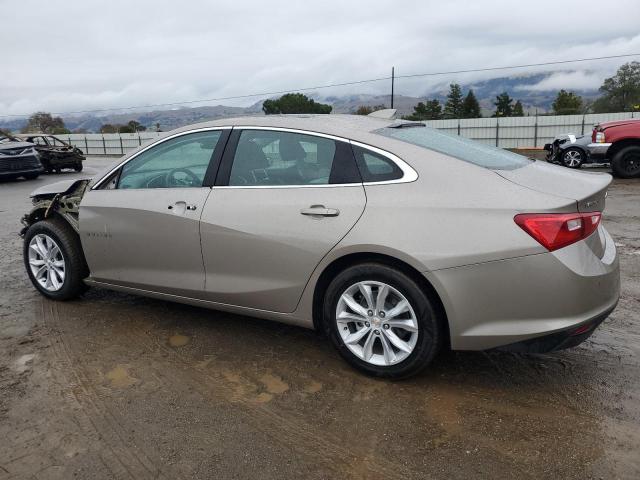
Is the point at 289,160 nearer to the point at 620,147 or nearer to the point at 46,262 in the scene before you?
the point at 46,262

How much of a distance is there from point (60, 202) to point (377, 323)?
315 centimetres

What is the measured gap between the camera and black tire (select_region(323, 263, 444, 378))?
3.06 metres

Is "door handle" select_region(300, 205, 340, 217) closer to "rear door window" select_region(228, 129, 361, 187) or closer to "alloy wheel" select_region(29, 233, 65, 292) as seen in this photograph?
"rear door window" select_region(228, 129, 361, 187)

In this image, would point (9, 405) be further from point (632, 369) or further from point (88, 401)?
point (632, 369)

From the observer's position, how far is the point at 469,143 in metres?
3.83

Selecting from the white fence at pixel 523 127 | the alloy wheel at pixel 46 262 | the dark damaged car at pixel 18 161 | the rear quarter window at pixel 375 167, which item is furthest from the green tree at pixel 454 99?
the rear quarter window at pixel 375 167

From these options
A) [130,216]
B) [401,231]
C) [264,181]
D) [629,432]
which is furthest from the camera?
[130,216]

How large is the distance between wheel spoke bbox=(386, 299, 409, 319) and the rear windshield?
2.94 feet

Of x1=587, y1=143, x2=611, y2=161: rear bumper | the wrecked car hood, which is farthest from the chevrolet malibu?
x1=587, y1=143, x2=611, y2=161: rear bumper

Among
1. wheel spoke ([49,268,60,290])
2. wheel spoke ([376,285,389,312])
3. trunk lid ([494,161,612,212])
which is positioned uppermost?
trunk lid ([494,161,612,212])

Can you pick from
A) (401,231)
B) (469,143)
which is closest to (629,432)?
(401,231)

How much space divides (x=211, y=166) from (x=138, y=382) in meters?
1.49

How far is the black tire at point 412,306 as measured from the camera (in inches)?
→ 120

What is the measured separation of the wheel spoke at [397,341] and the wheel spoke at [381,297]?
0.14 m
